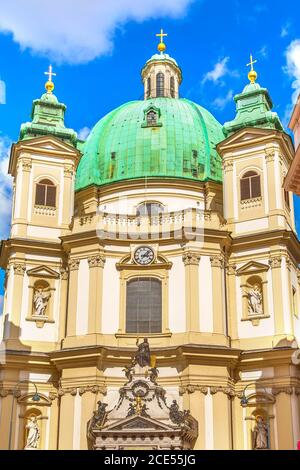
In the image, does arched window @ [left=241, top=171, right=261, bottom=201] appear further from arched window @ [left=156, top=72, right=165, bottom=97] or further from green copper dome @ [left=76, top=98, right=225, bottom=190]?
arched window @ [left=156, top=72, right=165, bottom=97]

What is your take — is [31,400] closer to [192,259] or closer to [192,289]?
[192,289]

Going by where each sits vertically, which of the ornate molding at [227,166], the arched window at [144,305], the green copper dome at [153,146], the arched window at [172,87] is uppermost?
the arched window at [172,87]

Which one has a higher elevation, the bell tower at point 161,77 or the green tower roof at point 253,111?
the bell tower at point 161,77

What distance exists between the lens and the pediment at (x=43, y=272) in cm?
4241

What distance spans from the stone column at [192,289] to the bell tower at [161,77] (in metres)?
17.8

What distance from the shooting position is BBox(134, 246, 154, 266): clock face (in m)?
41.8

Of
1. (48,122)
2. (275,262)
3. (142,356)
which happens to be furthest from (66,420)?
(48,122)

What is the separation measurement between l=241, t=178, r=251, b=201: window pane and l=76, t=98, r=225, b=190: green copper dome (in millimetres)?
3959

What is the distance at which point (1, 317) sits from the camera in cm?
4350

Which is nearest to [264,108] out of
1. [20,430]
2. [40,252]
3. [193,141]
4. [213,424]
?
[193,141]

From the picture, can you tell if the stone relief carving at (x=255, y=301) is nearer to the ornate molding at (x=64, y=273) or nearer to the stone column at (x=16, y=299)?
the ornate molding at (x=64, y=273)

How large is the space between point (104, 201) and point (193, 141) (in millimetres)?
6862

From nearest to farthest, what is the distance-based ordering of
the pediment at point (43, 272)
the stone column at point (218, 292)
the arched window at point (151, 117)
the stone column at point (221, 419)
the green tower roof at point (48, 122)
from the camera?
the stone column at point (221, 419)
the stone column at point (218, 292)
the pediment at point (43, 272)
the green tower roof at point (48, 122)
the arched window at point (151, 117)

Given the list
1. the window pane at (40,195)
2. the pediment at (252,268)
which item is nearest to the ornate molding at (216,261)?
the pediment at (252,268)
